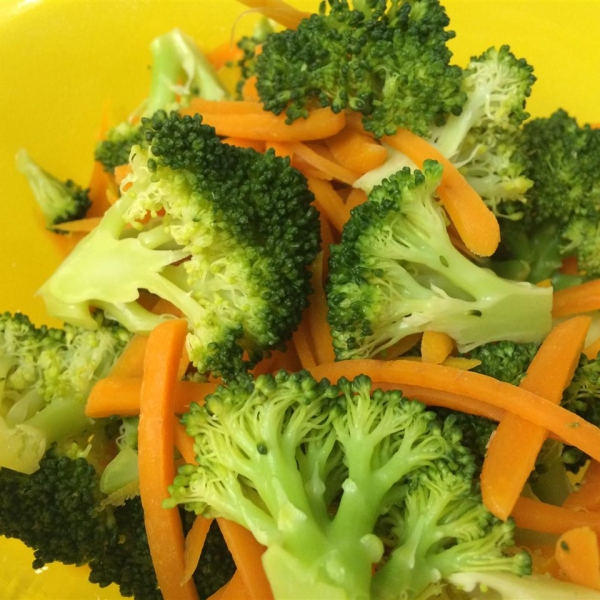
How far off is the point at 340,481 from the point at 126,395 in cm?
45

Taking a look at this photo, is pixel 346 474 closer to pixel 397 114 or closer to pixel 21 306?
pixel 397 114

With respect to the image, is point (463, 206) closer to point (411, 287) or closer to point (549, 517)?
point (411, 287)

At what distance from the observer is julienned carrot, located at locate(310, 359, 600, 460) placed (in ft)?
3.46

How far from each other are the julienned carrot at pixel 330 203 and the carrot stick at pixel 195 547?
2.21ft

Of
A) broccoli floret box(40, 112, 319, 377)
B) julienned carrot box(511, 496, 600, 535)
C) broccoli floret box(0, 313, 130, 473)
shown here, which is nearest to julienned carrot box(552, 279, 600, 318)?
julienned carrot box(511, 496, 600, 535)

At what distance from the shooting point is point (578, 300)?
1.38m

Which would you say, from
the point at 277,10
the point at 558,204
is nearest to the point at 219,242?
the point at 277,10

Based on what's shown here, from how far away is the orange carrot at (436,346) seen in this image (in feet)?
3.95

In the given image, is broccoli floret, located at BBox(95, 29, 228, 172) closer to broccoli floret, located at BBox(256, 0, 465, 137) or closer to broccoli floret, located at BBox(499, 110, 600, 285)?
broccoli floret, located at BBox(256, 0, 465, 137)

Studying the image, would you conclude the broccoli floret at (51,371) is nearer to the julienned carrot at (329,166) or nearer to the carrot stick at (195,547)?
the carrot stick at (195,547)

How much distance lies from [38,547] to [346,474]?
0.65 meters

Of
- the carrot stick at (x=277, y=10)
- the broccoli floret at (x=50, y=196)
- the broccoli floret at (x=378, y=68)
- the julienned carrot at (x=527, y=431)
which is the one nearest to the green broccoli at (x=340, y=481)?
the julienned carrot at (x=527, y=431)

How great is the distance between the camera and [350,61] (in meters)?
1.33

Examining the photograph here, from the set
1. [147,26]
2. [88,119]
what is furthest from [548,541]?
[147,26]
